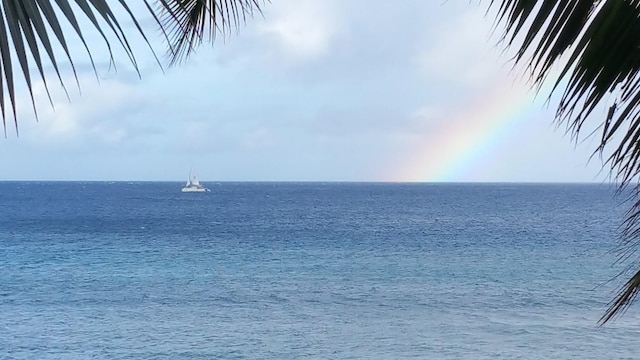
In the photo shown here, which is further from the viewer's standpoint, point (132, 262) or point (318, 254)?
point (318, 254)

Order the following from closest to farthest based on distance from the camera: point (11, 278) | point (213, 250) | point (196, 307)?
1. point (196, 307)
2. point (11, 278)
3. point (213, 250)

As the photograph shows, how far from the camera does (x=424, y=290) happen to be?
32.9 meters

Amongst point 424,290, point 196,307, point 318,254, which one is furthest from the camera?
point 318,254

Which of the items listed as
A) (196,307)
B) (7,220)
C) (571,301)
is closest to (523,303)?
(571,301)

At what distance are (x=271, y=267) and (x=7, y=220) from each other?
4685 cm

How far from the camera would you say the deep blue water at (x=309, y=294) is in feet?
74.4

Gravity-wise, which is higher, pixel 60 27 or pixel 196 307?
pixel 60 27

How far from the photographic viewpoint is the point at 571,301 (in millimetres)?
30297

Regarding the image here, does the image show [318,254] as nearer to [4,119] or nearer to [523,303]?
[523,303]

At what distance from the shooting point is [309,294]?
31.2 meters

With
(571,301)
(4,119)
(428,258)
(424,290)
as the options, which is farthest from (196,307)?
(4,119)

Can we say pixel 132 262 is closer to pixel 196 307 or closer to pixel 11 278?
pixel 11 278

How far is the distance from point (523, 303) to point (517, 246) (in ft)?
76.8

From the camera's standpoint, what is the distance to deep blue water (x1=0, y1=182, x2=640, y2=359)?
74.4ft
